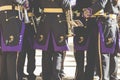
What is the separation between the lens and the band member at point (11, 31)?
7688 millimetres

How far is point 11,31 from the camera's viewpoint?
7684mm

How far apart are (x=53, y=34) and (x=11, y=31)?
28.4 inches

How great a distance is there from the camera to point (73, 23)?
310 inches

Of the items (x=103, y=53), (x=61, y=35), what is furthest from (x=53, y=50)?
(x=103, y=53)

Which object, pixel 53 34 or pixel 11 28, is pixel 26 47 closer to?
pixel 53 34

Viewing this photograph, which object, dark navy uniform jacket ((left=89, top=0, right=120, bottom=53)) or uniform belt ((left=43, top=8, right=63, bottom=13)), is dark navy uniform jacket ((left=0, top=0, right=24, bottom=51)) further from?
dark navy uniform jacket ((left=89, top=0, right=120, bottom=53))

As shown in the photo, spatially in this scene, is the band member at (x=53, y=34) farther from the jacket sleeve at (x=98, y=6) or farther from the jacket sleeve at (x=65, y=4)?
the jacket sleeve at (x=98, y=6)

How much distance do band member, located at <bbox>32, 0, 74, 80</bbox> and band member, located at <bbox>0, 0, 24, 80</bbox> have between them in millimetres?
467

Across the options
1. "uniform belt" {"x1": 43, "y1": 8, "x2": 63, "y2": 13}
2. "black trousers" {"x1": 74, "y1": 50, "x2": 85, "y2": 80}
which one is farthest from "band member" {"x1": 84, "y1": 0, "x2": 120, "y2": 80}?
"black trousers" {"x1": 74, "y1": 50, "x2": 85, "y2": 80}

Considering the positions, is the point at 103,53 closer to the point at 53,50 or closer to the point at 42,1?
the point at 53,50

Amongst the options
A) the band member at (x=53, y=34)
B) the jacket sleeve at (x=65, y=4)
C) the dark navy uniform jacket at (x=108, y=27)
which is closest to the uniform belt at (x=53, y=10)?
the band member at (x=53, y=34)

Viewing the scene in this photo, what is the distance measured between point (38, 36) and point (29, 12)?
0.48 meters

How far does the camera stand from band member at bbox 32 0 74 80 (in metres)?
7.94

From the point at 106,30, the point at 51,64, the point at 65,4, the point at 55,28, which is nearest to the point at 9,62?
the point at 51,64
